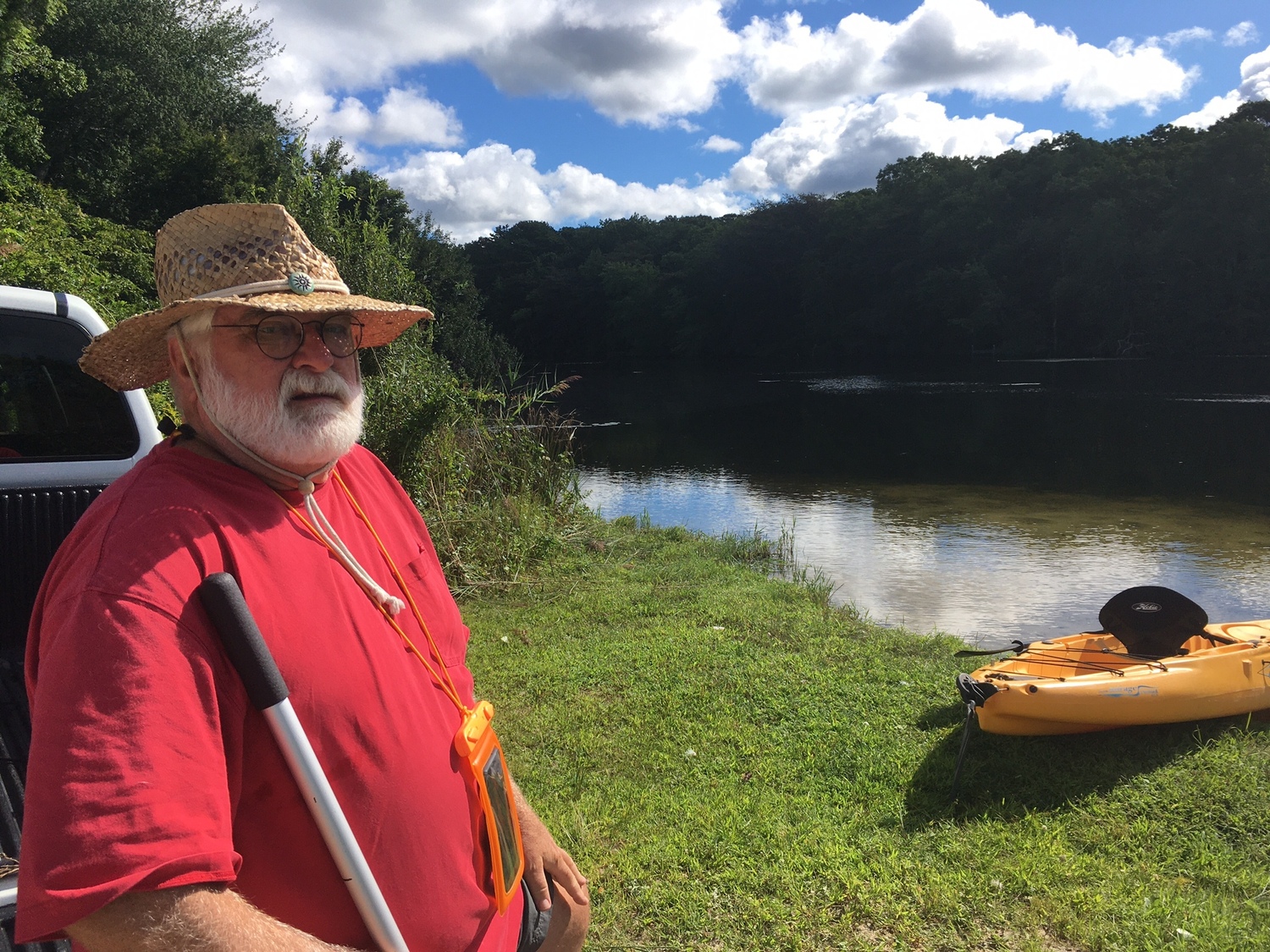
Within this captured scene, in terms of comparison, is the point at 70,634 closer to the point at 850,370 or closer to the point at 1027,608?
the point at 1027,608

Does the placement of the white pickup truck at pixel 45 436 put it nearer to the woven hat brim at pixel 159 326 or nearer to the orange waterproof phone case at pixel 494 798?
the woven hat brim at pixel 159 326

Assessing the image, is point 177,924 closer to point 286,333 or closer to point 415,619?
point 415,619

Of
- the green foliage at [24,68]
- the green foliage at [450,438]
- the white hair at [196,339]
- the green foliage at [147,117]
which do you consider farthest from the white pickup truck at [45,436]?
the green foliage at [147,117]

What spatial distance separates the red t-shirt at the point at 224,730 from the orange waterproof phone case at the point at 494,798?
0.03 m

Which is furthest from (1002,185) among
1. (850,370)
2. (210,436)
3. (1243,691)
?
(210,436)

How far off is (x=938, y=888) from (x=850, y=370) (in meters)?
56.8

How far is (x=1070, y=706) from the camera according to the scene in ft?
15.9

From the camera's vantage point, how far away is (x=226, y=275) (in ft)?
5.26

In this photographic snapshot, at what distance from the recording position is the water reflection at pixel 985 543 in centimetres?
982

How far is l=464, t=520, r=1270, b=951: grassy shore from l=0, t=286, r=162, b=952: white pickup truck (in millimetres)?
2382

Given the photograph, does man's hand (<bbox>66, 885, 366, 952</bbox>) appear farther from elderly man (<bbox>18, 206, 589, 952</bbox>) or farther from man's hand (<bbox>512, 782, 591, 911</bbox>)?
man's hand (<bbox>512, 782, 591, 911</bbox>)

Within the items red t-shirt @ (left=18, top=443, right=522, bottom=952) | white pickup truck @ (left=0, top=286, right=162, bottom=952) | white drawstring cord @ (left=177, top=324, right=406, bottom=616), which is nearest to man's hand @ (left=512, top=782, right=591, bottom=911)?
red t-shirt @ (left=18, top=443, right=522, bottom=952)

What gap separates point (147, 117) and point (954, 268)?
177 feet

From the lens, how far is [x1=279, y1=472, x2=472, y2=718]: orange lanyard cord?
1564mm
